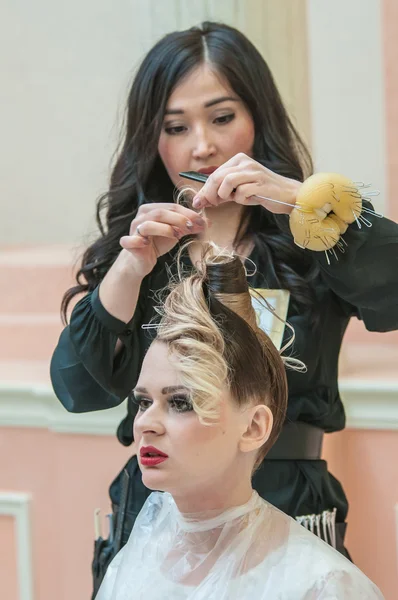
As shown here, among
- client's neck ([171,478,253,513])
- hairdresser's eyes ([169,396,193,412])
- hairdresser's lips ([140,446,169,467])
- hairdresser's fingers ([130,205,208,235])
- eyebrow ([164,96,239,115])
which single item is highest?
eyebrow ([164,96,239,115])

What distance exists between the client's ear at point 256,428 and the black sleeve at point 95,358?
36cm

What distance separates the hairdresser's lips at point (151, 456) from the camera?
1105mm

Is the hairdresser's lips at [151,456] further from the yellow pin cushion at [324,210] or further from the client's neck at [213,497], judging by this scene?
the yellow pin cushion at [324,210]

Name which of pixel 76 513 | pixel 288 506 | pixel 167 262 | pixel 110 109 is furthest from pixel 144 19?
pixel 288 506

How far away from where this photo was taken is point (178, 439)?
1104mm

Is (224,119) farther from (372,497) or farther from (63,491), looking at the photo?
(63,491)

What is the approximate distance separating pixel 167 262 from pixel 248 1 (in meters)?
0.99

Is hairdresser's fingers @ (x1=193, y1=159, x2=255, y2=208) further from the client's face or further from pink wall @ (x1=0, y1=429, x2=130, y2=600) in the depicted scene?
pink wall @ (x1=0, y1=429, x2=130, y2=600)

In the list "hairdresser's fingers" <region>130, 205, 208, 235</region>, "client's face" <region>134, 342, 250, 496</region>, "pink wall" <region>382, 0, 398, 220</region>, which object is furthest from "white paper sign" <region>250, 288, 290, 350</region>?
"pink wall" <region>382, 0, 398, 220</region>

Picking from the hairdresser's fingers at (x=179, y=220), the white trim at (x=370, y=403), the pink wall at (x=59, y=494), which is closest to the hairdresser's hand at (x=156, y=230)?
the hairdresser's fingers at (x=179, y=220)

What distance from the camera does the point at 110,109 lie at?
8.34 ft

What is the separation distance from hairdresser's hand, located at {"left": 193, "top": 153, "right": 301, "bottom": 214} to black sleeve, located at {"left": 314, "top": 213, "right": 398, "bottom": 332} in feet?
0.35

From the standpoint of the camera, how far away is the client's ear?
1.15 m

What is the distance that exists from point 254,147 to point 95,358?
448 mm
